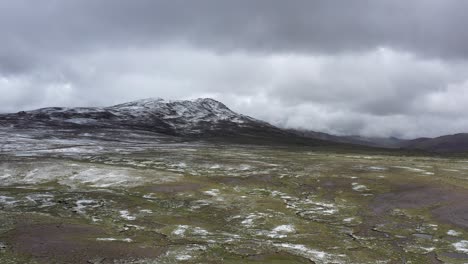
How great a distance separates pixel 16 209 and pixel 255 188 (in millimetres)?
41926

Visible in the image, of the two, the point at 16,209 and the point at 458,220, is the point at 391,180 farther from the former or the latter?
the point at 16,209

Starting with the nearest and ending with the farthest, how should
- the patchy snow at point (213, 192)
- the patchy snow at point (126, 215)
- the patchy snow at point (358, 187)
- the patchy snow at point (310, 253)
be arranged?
1. the patchy snow at point (310, 253)
2. the patchy snow at point (126, 215)
3. the patchy snow at point (213, 192)
4. the patchy snow at point (358, 187)

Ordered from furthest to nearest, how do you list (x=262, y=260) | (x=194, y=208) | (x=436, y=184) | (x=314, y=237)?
1. (x=436, y=184)
2. (x=194, y=208)
3. (x=314, y=237)
4. (x=262, y=260)

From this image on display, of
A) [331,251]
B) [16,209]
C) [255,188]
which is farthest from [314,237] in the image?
[16,209]

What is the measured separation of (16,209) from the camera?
55281 mm

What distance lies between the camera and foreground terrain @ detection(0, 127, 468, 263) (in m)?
36.6

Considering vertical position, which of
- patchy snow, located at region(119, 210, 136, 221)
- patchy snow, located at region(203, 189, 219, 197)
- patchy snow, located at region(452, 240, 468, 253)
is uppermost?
patchy snow, located at region(203, 189, 219, 197)

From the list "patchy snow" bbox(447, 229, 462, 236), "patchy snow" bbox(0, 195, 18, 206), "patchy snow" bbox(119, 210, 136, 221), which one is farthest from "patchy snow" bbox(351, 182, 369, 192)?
"patchy snow" bbox(0, 195, 18, 206)

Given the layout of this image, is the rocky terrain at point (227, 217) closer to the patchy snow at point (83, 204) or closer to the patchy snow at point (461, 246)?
the patchy snow at point (461, 246)

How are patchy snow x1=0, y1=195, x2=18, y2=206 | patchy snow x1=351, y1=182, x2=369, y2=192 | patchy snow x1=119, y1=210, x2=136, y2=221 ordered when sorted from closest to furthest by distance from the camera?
patchy snow x1=119, y1=210, x2=136, y2=221 → patchy snow x1=0, y1=195, x2=18, y2=206 → patchy snow x1=351, y1=182, x2=369, y2=192

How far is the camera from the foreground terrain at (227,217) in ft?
120

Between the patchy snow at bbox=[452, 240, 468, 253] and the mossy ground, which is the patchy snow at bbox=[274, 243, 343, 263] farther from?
the patchy snow at bbox=[452, 240, 468, 253]

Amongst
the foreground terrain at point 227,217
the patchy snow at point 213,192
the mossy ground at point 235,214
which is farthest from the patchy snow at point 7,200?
the patchy snow at point 213,192

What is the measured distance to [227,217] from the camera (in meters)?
54.6
